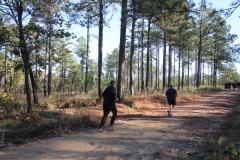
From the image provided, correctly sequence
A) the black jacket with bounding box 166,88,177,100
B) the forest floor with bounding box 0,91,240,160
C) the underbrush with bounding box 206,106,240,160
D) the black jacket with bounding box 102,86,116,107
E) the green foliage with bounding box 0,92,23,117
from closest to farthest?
the underbrush with bounding box 206,106,240,160 < the forest floor with bounding box 0,91,240,160 < the black jacket with bounding box 102,86,116,107 < the green foliage with bounding box 0,92,23,117 < the black jacket with bounding box 166,88,177,100

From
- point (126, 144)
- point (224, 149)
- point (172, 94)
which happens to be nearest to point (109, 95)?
point (126, 144)

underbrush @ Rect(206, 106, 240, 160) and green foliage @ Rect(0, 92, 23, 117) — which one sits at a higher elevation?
green foliage @ Rect(0, 92, 23, 117)

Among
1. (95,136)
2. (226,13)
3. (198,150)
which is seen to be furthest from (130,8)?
(198,150)

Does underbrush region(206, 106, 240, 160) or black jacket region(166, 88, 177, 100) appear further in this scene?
black jacket region(166, 88, 177, 100)

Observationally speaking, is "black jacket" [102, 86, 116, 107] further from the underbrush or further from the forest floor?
the underbrush

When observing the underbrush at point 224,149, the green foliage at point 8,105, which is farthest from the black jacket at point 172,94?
the green foliage at point 8,105

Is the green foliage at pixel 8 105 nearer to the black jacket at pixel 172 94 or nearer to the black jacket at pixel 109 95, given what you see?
the black jacket at pixel 109 95

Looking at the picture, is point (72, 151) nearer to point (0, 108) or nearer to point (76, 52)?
point (0, 108)

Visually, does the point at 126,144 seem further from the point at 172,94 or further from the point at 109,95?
the point at 172,94

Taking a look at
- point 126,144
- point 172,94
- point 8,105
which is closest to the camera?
point 126,144

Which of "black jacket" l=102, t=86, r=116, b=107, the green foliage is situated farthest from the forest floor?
the green foliage

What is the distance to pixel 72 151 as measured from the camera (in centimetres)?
827

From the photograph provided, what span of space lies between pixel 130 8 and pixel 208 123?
25.5 ft

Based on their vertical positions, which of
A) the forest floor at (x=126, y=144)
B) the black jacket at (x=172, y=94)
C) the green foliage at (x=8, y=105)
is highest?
the black jacket at (x=172, y=94)
